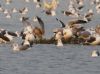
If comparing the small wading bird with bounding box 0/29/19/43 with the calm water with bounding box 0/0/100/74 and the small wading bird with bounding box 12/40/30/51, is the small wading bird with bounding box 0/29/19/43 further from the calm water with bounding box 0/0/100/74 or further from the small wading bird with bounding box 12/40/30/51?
the small wading bird with bounding box 12/40/30/51

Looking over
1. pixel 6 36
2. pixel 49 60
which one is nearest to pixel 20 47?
pixel 49 60

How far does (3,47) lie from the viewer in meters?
34.2

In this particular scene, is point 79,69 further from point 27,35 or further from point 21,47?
point 27,35

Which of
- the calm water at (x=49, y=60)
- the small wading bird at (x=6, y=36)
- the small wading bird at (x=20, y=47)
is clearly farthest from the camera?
the small wading bird at (x=6, y=36)

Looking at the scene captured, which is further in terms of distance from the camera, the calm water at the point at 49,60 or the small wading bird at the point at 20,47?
the small wading bird at the point at 20,47

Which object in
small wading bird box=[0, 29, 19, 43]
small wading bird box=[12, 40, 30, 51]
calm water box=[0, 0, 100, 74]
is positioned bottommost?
calm water box=[0, 0, 100, 74]

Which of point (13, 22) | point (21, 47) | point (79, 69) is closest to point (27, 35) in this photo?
point (21, 47)

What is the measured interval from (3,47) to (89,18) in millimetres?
18501

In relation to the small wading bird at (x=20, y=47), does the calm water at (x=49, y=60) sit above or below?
below

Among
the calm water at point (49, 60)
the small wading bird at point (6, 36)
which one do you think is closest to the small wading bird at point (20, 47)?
the calm water at point (49, 60)

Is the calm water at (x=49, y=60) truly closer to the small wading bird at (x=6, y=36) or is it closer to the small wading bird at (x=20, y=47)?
the small wading bird at (x=20, y=47)

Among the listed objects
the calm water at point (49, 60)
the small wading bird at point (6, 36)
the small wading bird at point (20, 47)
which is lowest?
the calm water at point (49, 60)

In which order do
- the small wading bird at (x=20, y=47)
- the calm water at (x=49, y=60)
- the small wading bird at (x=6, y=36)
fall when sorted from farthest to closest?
the small wading bird at (x=6, y=36)
the small wading bird at (x=20, y=47)
the calm water at (x=49, y=60)

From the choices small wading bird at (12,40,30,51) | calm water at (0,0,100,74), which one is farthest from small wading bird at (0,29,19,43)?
small wading bird at (12,40,30,51)
